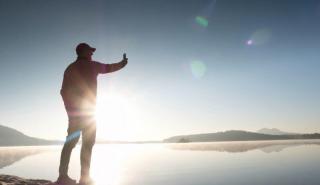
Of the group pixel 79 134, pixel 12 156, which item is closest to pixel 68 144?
pixel 79 134

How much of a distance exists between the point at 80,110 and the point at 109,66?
1647mm

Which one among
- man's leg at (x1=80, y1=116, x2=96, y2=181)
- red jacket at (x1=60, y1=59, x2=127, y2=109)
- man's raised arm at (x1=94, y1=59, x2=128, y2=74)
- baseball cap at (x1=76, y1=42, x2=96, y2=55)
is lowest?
man's leg at (x1=80, y1=116, x2=96, y2=181)

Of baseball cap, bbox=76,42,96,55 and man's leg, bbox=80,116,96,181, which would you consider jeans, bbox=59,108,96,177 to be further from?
baseball cap, bbox=76,42,96,55

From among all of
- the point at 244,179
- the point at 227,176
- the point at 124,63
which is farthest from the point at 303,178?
the point at 124,63

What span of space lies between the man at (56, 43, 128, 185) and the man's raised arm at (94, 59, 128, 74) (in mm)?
240

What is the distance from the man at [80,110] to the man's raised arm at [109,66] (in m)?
0.24

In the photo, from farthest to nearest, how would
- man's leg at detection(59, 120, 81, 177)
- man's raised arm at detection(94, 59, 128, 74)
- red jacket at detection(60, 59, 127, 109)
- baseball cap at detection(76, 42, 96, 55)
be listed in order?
man's raised arm at detection(94, 59, 128, 74)
baseball cap at detection(76, 42, 96, 55)
red jacket at detection(60, 59, 127, 109)
man's leg at detection(59, 120, 81, 177)

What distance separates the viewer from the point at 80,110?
891cm

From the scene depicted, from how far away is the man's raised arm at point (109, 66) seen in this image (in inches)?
373

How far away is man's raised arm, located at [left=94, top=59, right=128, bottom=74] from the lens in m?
9.47

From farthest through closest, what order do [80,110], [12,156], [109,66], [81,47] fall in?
[12,156], [109,66], [81,47], [80,110]

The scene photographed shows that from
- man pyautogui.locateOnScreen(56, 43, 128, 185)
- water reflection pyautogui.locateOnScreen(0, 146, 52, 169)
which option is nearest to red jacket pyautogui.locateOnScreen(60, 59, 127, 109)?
man pyautogui.locateOnScreen(56, 43, 128, 185)

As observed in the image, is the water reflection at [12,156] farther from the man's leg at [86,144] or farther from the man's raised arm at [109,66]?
the man's raised arm at [109,66]

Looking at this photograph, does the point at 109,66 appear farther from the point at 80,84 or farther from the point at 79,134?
the point at 79,134
